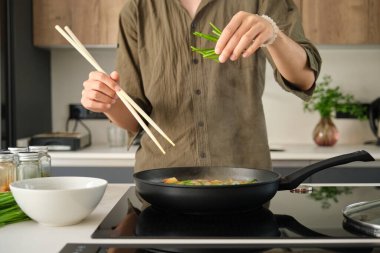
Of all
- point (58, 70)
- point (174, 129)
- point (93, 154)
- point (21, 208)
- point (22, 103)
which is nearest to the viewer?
point (21, 208)

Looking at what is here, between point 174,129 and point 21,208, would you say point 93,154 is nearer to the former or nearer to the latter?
point 174,129

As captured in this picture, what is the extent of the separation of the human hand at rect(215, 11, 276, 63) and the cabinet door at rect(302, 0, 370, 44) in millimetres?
1666

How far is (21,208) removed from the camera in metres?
0.79

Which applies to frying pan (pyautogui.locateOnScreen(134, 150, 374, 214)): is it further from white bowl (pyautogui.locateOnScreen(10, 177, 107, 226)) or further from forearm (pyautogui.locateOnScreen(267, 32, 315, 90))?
forearm (pyautogui.locateOnScreen(267, 32, 315, 90))

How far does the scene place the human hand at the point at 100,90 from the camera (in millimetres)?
999

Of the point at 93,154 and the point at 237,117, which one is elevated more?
the point at 237,117

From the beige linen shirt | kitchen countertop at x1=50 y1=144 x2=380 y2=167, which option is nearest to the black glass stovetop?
the beige linen shirt

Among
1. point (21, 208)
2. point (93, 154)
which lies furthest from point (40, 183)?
point (93, 154)

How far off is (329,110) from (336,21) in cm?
48

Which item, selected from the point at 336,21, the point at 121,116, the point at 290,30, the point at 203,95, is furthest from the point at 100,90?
the point at 336,21

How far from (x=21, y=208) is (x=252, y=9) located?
36.1 inches

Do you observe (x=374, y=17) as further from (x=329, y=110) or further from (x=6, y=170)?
(x=6, y=170)

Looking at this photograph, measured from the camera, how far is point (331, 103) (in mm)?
2586

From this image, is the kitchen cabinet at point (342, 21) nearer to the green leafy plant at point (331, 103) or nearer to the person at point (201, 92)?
the green leafy plant at point (331, 103)
